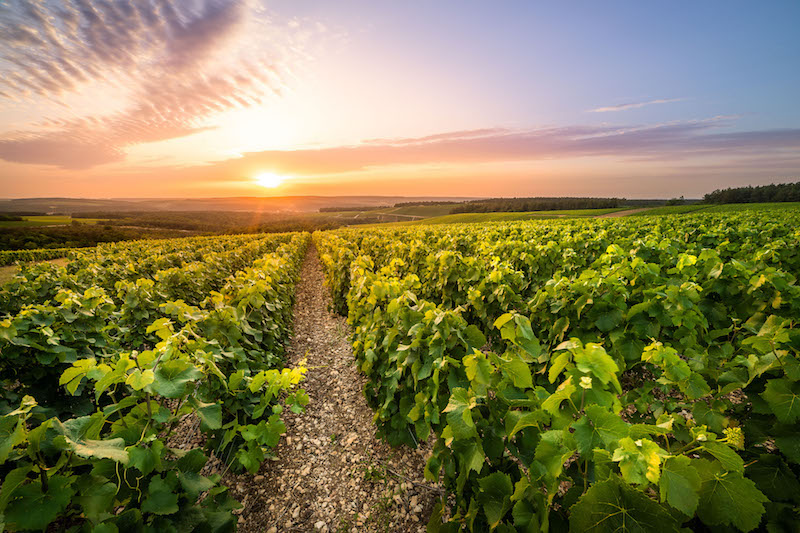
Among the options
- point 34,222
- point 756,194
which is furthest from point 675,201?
point 34,222

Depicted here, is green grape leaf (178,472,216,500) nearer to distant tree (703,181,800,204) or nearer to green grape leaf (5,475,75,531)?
green grape leaf (5,475,75,531)

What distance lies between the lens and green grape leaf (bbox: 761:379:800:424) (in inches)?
79.7

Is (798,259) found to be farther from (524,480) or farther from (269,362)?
(269,362)

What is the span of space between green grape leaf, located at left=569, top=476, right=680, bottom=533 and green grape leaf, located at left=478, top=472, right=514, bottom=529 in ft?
2.83

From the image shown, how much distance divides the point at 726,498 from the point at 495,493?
4.14 feet

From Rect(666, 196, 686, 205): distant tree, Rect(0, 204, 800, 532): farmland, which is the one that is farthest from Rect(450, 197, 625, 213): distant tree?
Rect(0, 204, 800, 532): farmland

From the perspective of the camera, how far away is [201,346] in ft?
11.1

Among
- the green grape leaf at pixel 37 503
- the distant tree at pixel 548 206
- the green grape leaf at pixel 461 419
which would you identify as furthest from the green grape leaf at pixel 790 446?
the distant tree at pixel 548 206

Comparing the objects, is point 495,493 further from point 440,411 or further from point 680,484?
point 680,484

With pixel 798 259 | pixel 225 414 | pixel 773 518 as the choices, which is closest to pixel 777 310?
pixel 773 518

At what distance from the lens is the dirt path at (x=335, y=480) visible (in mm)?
3357

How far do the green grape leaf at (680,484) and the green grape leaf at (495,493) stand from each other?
3.48 feet

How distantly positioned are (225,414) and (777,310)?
7.52m

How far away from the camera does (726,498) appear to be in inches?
58.7
